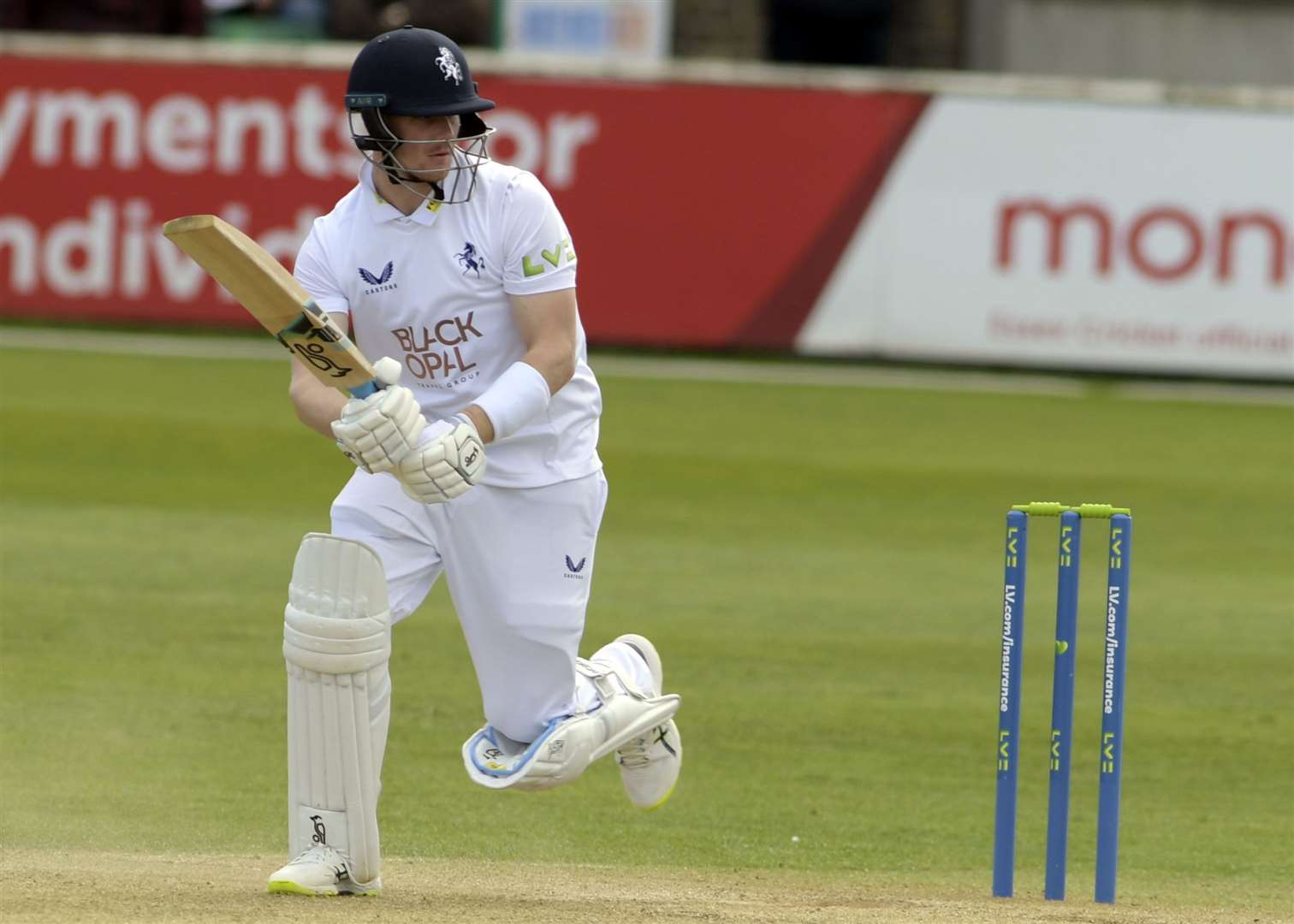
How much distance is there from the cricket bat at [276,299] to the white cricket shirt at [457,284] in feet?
0.94

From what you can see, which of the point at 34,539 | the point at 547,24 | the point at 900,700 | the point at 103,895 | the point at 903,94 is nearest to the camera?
the point at 103,895

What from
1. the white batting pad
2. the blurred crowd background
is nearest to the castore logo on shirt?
the white batting pad

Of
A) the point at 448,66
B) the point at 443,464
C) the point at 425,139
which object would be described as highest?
the point at 448,66

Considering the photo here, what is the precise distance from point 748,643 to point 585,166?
312 inches

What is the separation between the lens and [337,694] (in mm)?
4234

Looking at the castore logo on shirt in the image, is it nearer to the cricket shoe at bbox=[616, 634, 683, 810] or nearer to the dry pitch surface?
the cricket shoe at bbox=[616, 634, 683, 810]

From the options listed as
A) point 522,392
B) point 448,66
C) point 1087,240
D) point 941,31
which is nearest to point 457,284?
Result: point 522,392

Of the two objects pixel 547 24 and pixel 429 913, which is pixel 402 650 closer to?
pixel 429 913

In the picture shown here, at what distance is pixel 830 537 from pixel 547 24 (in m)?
11.7

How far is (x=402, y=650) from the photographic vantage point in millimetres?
7395

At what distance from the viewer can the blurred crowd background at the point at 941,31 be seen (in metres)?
20.5

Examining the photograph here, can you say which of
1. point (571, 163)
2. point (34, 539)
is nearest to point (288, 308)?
point (34, 539)

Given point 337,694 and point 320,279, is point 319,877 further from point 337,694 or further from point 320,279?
point 320,279

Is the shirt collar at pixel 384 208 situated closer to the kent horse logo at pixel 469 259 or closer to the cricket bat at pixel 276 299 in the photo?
the kent horse logo at pixel 469 259
